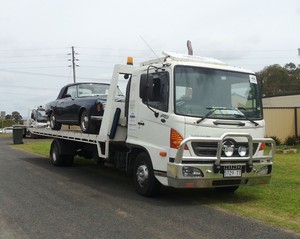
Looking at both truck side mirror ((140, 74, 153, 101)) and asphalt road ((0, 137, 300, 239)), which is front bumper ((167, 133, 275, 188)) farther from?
truck side mirror ((140, 74, 153, 101))

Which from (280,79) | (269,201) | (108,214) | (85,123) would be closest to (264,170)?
(269,201)

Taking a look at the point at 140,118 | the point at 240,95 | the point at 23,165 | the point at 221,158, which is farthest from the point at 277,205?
the point at 23,165

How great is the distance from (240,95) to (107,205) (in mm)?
3271

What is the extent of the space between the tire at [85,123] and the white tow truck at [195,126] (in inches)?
78.8

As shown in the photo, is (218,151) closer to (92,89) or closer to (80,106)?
(80,106)

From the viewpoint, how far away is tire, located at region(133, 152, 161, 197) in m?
8.03

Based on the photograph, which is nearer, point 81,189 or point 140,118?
point 140,118

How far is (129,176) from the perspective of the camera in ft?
37.6

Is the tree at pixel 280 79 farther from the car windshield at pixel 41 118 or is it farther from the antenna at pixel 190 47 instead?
the antenna at pixel 190 47

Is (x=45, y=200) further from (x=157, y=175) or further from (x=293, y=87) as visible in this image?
(x=293, y=87)

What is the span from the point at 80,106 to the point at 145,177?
3.79m

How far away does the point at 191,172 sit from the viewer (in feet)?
23.9

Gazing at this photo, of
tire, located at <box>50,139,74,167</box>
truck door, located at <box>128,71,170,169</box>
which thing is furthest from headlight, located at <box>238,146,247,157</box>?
tire, located at <box>50,139,74,167</box>

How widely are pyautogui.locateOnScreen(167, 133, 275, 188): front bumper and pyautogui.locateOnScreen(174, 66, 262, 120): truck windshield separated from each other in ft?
1.67
